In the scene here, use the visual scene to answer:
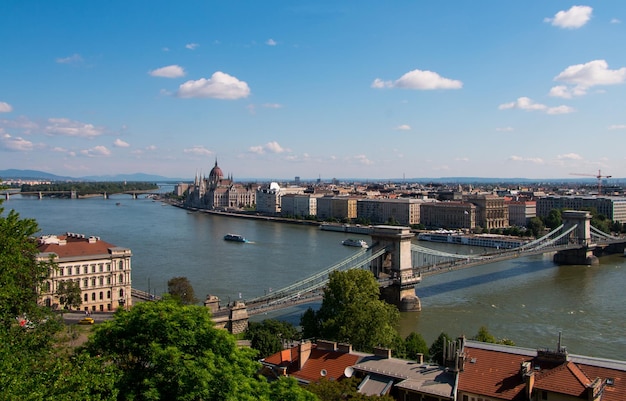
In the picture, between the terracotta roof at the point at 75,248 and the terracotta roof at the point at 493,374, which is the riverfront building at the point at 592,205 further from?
the terracotta roof at the point at 493,374

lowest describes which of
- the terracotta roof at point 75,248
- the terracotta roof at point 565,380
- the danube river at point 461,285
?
the danube river at point 461,285

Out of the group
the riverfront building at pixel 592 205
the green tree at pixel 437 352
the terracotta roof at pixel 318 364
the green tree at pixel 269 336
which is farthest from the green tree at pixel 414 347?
the riverfront building at pixel 592 205

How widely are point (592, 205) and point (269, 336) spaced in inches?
2291

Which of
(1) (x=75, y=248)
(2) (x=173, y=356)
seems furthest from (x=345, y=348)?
(1) (x=75, y=248)

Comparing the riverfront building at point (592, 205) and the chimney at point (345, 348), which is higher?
the riverfront building at point (592, 205)

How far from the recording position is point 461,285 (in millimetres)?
27828

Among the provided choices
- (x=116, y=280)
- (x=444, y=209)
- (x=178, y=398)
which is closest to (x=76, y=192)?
(x=444, y=209)

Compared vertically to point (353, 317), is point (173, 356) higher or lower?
higher

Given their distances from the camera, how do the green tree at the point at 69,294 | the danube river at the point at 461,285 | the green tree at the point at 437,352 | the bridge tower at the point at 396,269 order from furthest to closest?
the bridge tower at the point at 396,269 → the green tree at the point at 69,294 → the danube river at the point at 461,285 → the green tree at the point at 437,352

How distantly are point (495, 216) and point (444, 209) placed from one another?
16.8 ft

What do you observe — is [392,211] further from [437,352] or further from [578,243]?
[437,352]

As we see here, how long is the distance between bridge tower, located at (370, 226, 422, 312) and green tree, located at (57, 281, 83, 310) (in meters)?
11.3

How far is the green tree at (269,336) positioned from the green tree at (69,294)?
730 cm

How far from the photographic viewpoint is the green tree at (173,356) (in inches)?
267
